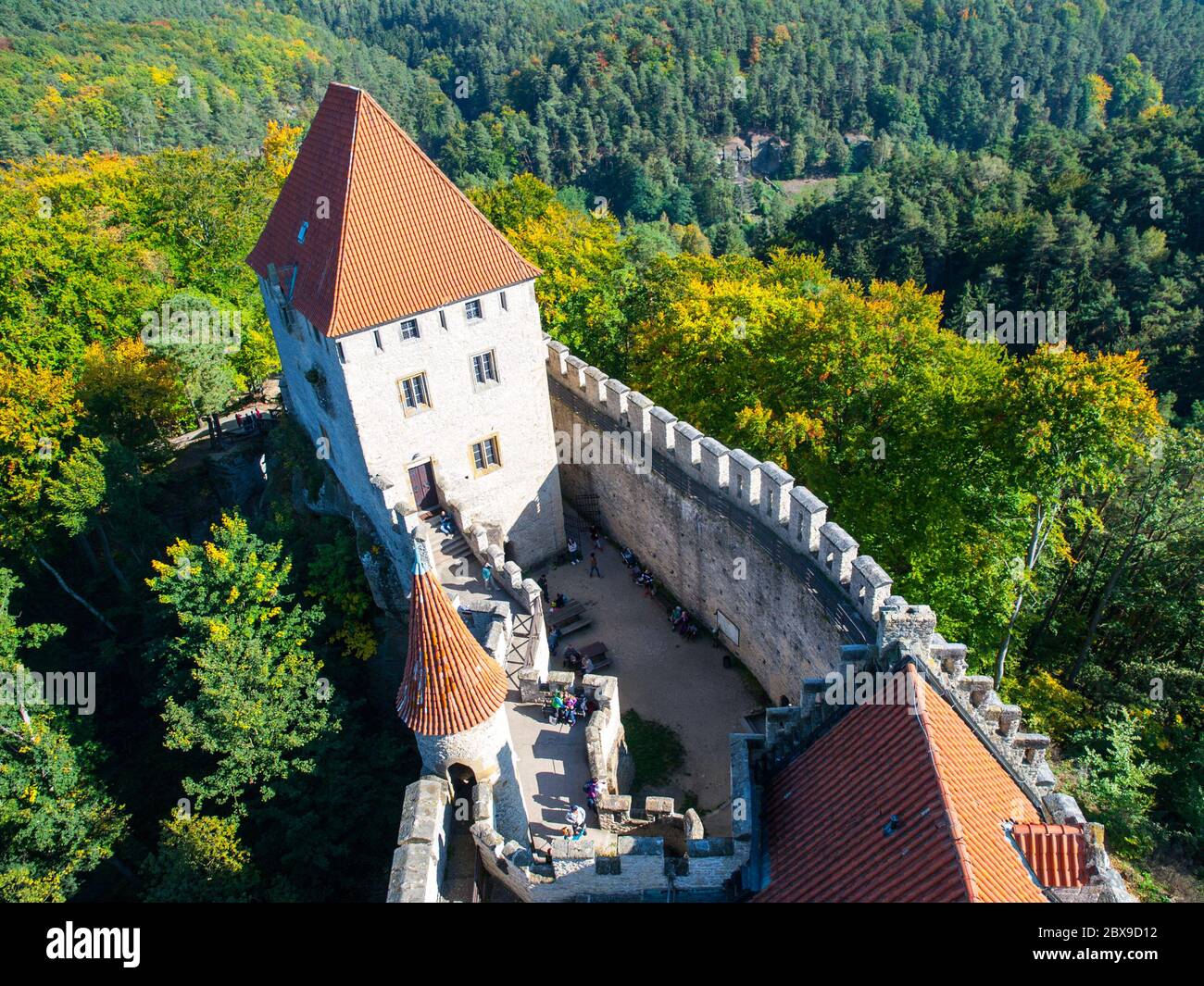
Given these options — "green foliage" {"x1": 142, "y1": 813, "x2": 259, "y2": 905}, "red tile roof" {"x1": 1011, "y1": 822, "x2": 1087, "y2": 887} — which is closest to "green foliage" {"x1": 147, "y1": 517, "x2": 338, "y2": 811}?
"green foliage" {"x1": 142, "y1": 813, "x2": 259, "y2": 905}

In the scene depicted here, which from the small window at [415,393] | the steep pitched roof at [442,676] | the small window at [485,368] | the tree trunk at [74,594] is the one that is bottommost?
the tree trunk at [74,594]

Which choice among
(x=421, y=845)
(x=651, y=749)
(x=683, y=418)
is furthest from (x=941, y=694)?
(x=683, y=418)

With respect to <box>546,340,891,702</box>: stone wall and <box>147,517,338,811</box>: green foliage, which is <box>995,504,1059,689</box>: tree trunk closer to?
<box>546,340,891,702</box>: stone wall

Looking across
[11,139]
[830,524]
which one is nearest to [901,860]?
[830,524]

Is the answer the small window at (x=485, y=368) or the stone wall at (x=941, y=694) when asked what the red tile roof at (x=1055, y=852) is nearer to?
the stone wall at (x=941, y=694)

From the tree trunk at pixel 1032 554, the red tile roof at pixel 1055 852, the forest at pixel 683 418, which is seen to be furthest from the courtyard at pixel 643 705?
the red tile roof at pixel 1055 852

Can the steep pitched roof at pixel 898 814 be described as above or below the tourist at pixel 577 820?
above
